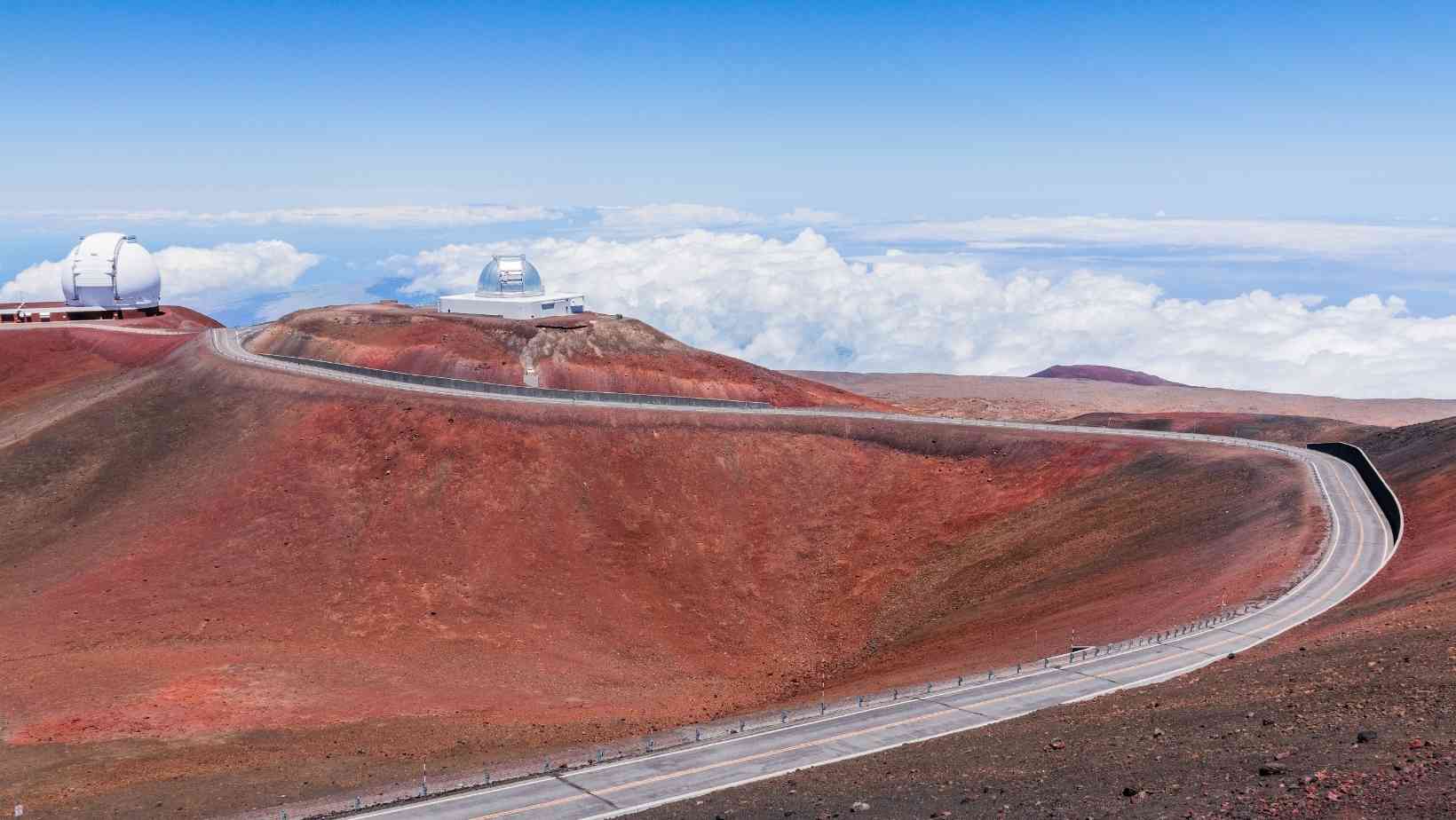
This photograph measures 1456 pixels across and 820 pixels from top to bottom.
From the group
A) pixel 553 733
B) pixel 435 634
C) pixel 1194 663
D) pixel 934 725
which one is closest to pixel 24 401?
pixel 435 634

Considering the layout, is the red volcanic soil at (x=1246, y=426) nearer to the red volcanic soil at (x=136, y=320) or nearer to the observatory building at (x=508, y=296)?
the observatory building at (x=508, y=296)

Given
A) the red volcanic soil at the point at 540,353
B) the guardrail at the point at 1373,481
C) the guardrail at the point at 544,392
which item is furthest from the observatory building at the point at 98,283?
the guardrail at the point at 1373,481

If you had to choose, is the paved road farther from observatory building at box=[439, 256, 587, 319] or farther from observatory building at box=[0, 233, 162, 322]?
observatory building at box=[0, 233, 162, 322]

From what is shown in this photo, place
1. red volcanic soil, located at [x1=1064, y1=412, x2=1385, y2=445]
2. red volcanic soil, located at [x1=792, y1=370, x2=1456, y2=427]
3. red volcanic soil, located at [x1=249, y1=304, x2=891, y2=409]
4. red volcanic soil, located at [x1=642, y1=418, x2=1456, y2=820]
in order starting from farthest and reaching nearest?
red volcanic soil, located at [x1=792, y1=370, x2=1456, y2=427] < red volcanic soil, located at [x1=249, y1=304, x2=891, y2=409] < red volcanic soil, located at [x1=1064, y1=412, x2=1385, y2=445] < red volcanic soil, located at [x1=642, y1=418, x2=1456, y2=820]

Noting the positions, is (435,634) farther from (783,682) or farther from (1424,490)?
(1424,490)

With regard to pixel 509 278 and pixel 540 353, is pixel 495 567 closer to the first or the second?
pixel 540 353

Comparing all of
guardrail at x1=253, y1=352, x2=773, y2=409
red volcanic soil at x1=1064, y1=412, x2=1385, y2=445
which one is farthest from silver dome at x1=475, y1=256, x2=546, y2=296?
red volcanic soil at x1=1064, y1=412, x2=1385, y2=445

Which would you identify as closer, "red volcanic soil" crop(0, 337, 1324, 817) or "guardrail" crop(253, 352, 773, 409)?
"red volcanic soil" crop(0, 337, 1324, 817)

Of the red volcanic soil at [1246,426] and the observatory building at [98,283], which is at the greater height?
the observatory building at [98,283]
